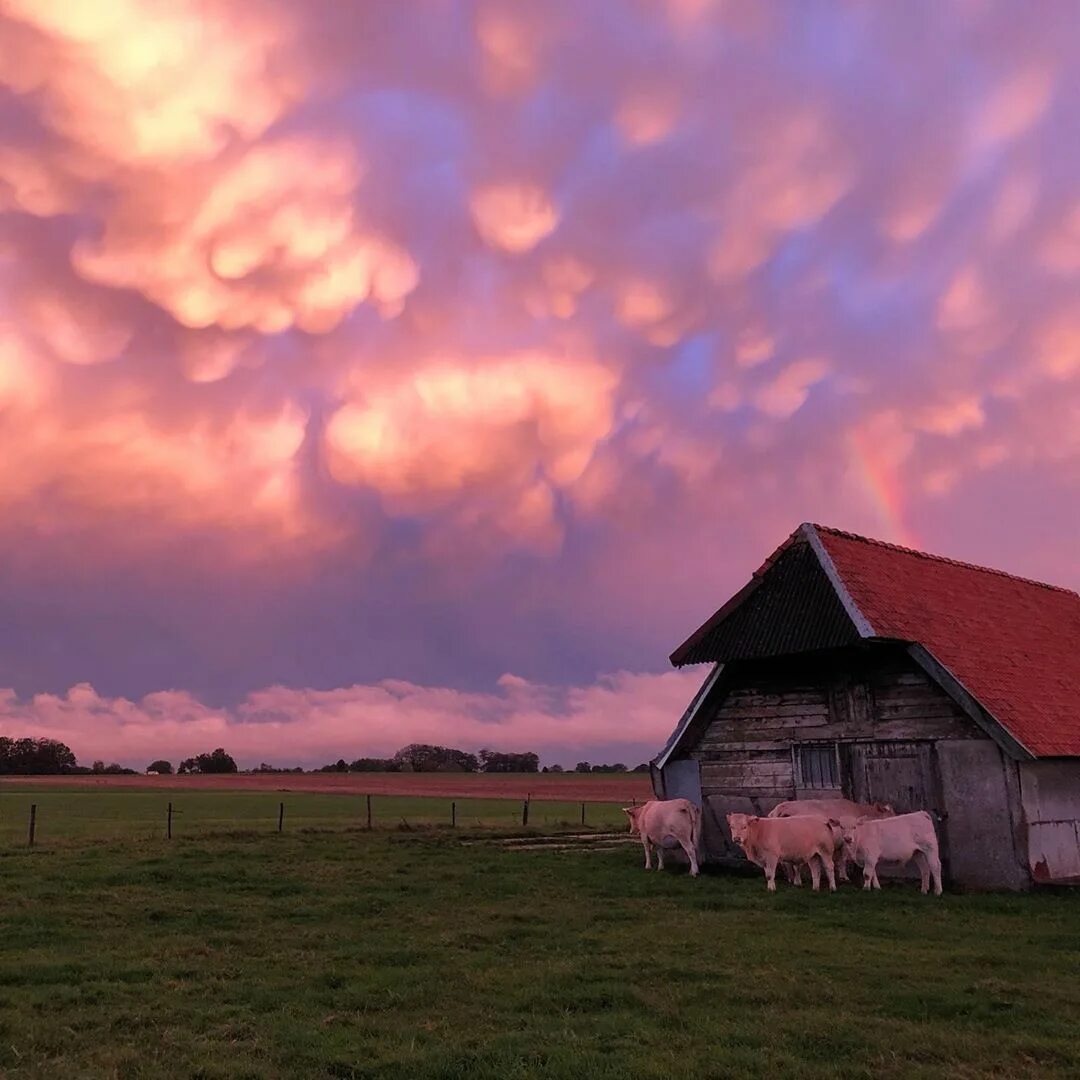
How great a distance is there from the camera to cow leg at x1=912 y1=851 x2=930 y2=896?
58.6 ft

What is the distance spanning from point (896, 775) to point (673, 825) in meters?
4.83

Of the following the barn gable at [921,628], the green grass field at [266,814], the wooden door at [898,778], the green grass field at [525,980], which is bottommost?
the green grass field at [266,814]

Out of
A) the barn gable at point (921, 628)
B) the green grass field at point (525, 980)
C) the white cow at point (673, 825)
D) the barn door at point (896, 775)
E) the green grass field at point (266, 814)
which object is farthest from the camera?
the green grass field at point (266, 814)

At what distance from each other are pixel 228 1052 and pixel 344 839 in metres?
22.2

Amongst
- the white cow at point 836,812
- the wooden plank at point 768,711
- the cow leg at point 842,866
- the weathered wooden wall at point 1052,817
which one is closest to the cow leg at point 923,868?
the white cow at point 836,812

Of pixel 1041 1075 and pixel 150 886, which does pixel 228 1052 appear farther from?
pixel 150 886

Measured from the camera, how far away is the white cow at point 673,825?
848 inches

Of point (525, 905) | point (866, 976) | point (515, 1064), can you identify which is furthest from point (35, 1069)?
point (525, 905)

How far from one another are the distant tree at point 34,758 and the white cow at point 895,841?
6240 inches

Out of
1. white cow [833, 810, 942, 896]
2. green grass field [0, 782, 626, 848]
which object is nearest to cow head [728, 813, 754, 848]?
white cow [833, 810, 942, 896]

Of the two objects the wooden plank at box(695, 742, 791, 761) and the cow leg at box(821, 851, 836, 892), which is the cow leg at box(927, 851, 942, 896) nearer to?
the cow leg at box(821, 851, 836, 892)

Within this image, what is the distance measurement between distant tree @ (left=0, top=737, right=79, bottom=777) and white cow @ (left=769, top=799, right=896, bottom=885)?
156213 millimetres

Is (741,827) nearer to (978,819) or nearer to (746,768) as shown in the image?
(746,768)

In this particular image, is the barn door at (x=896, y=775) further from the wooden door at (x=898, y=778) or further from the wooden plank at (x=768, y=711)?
the wooden plank at (x=768, y=711)
